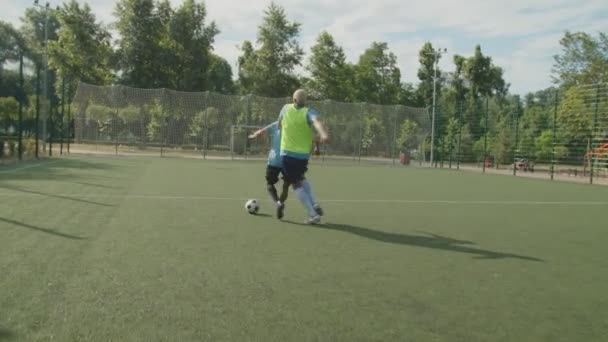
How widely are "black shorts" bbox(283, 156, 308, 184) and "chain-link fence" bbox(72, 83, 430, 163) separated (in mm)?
21118

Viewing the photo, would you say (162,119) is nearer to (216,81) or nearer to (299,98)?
(299,98)

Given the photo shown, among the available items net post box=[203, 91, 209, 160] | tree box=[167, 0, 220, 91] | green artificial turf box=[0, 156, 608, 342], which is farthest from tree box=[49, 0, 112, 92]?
green artificial turf box=[0, 156, 608, 342]

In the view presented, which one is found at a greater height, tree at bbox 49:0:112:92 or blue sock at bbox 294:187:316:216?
tree at bbox 49:0:112:92


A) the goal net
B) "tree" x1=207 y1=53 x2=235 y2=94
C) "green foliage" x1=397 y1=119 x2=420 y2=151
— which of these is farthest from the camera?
"tree" x1=207 y1=53 x2=235 y2=94

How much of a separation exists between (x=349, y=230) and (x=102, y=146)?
22.9 metres

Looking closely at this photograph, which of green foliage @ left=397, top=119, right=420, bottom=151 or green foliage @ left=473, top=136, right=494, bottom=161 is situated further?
green foliage @ left=397, top=119, right=420, bottom=151

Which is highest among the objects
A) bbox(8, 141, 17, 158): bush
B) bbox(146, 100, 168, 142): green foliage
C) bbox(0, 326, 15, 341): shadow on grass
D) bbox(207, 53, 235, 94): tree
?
bbox(207, 53, 235, 94): tree

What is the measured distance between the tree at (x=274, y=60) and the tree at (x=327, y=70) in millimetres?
2550

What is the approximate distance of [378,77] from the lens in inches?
2173

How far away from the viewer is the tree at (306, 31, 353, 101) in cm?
5209

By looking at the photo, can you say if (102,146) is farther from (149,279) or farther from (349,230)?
(149,279)

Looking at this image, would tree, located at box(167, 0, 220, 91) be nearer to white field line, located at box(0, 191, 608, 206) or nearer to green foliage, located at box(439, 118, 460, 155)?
green foliage, located at box(439, 118, 460, 155)

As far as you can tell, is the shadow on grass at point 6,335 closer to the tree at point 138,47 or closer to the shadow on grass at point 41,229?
the shadow on grass at point 41,229

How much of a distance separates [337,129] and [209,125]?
7.32 m
